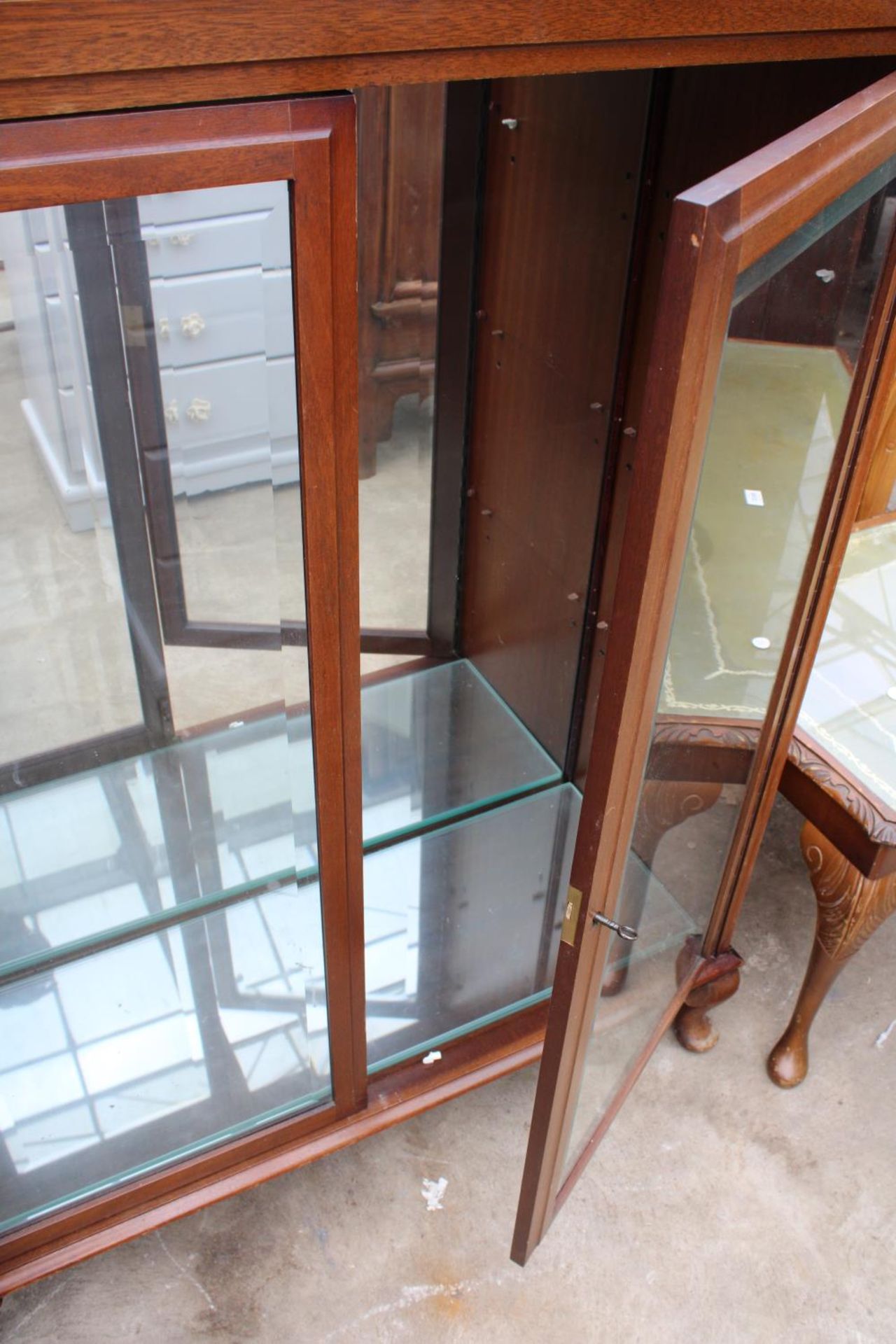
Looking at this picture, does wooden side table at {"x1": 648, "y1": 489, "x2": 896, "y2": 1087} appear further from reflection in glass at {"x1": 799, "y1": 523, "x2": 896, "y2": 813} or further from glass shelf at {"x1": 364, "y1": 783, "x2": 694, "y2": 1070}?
glass shelf at {"x1": 364, "y1": 783, "x2": 694, "y2": 1070}

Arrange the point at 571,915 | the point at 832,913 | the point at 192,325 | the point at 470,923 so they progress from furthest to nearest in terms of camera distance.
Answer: the point at 470,923
the point at 832,913
the point at 192,325
the point at 571,915

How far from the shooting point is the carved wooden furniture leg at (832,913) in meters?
1.43

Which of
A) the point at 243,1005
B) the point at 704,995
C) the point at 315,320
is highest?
the point at 315,320

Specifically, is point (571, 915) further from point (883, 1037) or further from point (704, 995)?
point (883, 1037)

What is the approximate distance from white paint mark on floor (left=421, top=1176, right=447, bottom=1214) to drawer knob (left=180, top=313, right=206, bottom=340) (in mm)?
1044

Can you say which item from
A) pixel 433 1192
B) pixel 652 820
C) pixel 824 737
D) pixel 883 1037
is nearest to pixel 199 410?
pixel 652 820

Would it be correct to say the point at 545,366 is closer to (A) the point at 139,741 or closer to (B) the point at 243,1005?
(A) the point at 139,741

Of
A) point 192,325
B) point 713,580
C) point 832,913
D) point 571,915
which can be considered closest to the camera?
point 571,915

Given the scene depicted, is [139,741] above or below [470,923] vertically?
above

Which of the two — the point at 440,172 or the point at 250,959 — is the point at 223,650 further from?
the point at 440,172

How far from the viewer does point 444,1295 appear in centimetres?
137

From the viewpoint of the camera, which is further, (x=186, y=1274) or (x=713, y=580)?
(x=186, y=1274)

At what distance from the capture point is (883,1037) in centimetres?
170

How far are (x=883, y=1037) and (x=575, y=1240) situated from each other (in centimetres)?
Answer: 57
